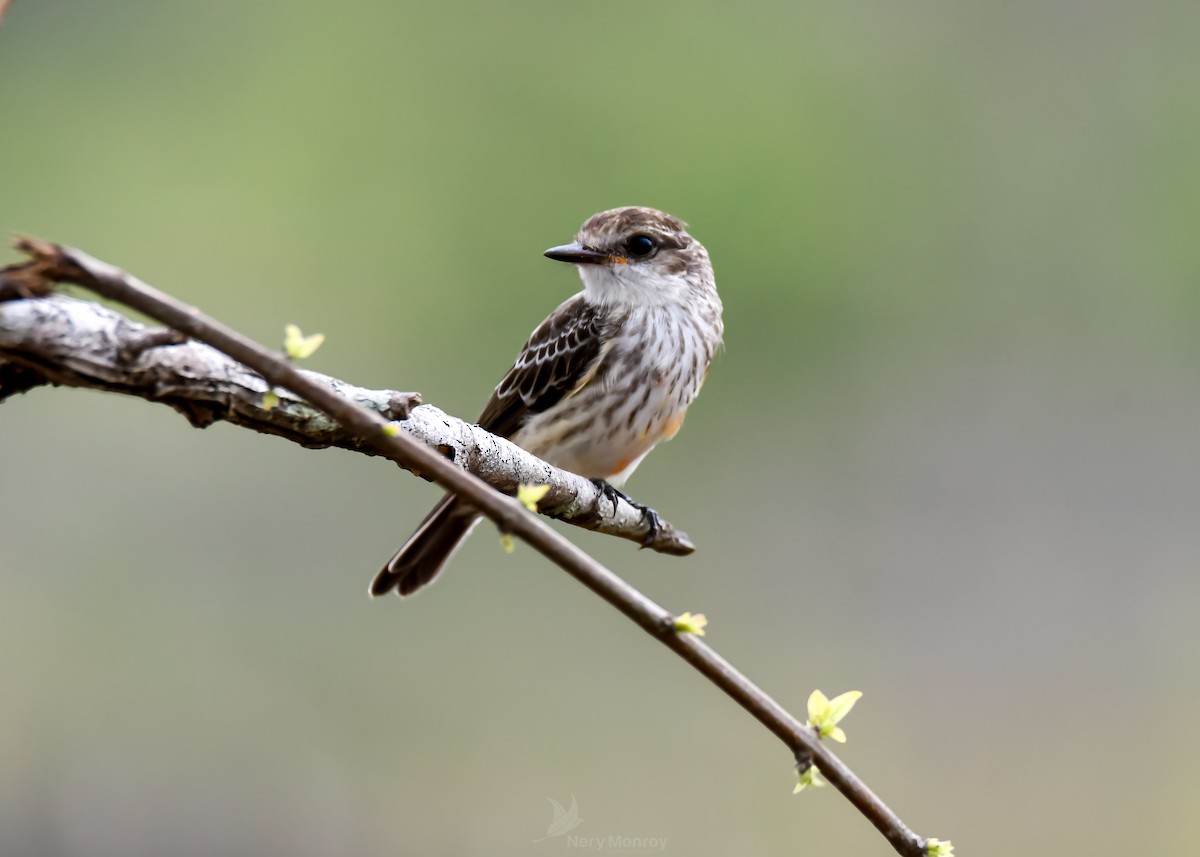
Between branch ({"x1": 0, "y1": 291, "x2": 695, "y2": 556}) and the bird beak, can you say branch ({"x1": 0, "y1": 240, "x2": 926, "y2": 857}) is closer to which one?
branch ({"x1": 0, "y1": 291, "x2": 695, "y2": 556})

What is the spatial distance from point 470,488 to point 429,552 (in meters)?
3.07

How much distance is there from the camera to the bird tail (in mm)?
4543

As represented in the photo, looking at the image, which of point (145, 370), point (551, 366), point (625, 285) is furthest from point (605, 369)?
point (145, 370)

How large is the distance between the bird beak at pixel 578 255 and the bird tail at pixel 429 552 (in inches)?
37.2

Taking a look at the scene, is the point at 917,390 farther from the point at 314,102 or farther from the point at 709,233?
the point at 314,102

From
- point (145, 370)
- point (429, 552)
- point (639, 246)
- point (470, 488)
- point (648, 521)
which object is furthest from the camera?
point (639, 246)

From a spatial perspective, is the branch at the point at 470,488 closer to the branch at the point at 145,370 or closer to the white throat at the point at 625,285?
the branch at the point at 145,370

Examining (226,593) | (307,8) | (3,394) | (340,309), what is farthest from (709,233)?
(3,394)

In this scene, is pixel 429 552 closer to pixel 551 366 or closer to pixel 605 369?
pixel 551 366

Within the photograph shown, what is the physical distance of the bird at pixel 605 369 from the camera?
185 inches

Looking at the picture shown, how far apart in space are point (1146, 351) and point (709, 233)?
3783 millimetres

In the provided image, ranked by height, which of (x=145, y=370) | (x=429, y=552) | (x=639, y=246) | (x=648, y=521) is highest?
(x=639, y=246)

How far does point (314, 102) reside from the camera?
1105 cm

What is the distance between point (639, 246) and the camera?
4.92m
